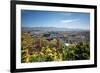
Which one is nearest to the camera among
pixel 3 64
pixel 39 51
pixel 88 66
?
pixel 3 64

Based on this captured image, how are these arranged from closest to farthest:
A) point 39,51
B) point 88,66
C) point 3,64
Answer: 1. point 3,64
2. point 39,51
3. point 88,66

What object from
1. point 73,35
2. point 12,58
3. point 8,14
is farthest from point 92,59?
point 8,14

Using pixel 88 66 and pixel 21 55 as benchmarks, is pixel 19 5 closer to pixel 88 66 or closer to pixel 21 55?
pixel 21 55

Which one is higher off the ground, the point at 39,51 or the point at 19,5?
the point at 19,5

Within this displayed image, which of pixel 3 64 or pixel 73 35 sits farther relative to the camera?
pixel 73 35

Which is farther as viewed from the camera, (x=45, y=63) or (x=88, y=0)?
(x=88, y=0)

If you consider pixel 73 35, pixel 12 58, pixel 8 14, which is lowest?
pixel 12 58

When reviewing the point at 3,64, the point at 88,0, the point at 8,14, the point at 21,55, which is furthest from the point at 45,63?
the point at 88,0

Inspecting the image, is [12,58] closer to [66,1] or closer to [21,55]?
[21,55]

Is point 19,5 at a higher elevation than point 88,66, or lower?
higher
